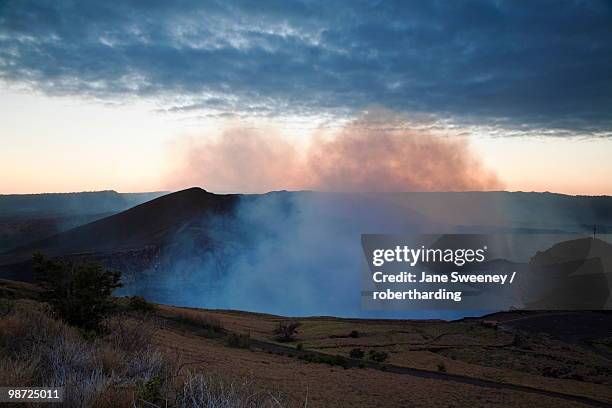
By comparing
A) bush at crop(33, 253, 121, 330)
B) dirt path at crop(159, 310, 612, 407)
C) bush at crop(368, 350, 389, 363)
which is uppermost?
bush at crop(33, 253, 121, 330)

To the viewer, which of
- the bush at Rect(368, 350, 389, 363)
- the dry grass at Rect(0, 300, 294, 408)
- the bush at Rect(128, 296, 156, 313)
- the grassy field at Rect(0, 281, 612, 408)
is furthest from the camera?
the bush at Rect(128, 296, 156, 313)

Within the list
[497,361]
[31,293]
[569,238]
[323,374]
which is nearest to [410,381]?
[323,374]

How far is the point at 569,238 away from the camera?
74.7 m

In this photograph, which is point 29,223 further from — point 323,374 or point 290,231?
point 323,374

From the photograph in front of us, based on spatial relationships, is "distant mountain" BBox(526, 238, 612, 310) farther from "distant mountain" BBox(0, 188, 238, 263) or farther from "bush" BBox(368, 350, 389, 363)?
"distant mountain" BBox(0, 188, 238, 263)

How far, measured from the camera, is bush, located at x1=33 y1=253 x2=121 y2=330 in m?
16.0

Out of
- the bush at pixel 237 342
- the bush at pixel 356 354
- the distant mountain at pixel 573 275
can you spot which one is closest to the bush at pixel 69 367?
the bush at pixel 237 342

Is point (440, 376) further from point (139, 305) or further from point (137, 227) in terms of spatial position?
point (137, 227)

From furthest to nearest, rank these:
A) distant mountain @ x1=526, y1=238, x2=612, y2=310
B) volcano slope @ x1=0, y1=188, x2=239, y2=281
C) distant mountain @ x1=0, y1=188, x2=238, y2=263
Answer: distant mountain @ x1=0, y1=188, x2=238, y2=263 → volcano slope @ x1=0, y1=188, x2=239, y2=281 → distant mountain @ x1=526, y1=238, x2=612, y2=310

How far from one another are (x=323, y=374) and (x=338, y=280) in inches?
4538

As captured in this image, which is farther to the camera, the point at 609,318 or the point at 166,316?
the point at 609,318

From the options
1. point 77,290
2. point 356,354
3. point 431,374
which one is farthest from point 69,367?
point 356,354

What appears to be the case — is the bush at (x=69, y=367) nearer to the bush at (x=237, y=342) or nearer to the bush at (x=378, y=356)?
the bush at (x=237, y=342)

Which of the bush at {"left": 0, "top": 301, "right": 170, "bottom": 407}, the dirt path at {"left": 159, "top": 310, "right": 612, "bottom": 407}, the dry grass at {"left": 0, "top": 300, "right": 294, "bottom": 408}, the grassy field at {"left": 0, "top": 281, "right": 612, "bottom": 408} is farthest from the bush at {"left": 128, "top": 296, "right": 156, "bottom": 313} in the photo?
the bush at {"left": 0, "top": 301, "right": 170, "bottom": 407}
